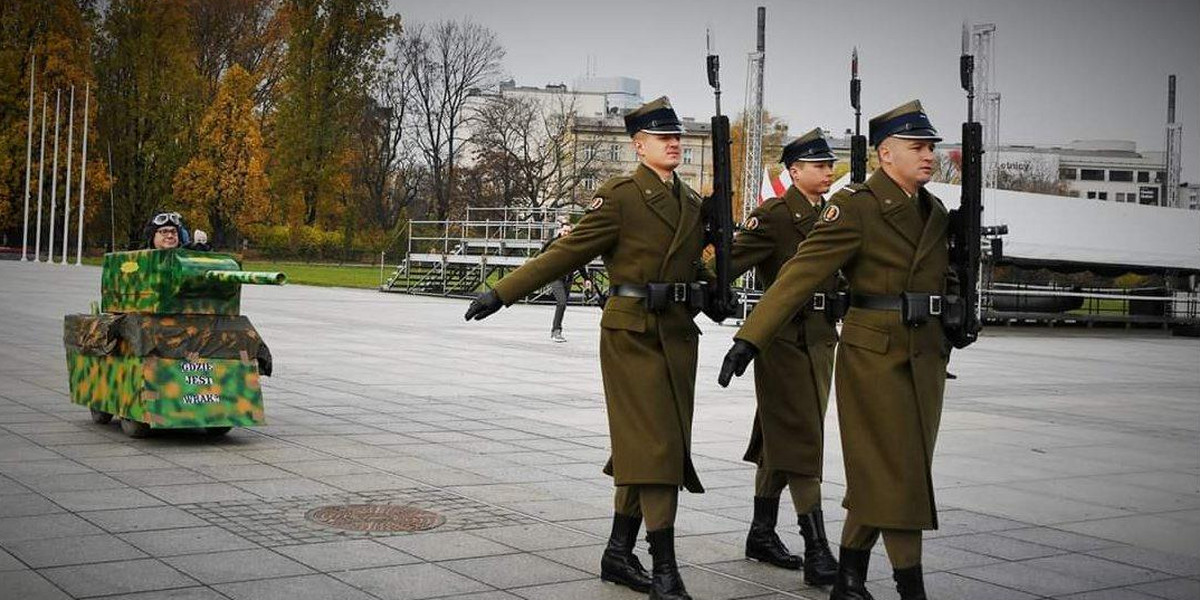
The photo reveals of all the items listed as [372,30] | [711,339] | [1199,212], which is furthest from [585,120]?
[711,339]

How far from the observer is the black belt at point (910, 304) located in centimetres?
564

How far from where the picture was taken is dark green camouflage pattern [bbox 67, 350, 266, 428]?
961 centimetres

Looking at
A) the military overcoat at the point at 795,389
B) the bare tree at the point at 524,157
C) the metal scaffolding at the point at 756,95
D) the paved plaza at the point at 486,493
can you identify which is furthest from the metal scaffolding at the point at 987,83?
the bare tree at the point at 524,157

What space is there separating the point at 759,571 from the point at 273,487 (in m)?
3.16

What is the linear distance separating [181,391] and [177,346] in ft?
1.05

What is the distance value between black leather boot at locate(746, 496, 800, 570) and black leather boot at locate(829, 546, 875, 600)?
0.89 m

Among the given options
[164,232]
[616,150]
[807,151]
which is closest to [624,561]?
[807,151]

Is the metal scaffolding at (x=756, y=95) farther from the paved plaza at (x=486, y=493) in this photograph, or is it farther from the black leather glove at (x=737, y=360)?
the black leather glove at (x=737, y=360)

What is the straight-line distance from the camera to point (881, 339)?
564 centimetres

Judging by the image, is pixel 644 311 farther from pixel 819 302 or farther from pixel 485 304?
pixel 819 302

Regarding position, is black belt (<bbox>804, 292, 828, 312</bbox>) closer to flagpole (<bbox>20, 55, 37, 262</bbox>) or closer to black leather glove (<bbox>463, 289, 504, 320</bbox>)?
black leather glove (<bbox>463, 289, 504, 320</bbox>)

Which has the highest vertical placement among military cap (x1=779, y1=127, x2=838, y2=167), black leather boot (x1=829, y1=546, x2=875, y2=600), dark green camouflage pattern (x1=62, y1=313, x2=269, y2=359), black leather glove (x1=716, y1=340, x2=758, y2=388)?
military cap (x1=779, y1=127, x2=838, y2=167)

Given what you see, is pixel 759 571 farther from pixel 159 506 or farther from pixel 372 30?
pixel 372 30

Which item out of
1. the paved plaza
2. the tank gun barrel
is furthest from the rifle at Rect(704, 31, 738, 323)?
Result: the tank gun barrel
